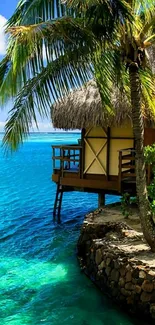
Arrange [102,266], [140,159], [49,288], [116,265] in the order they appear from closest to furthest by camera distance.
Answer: [116,265]
[140,159]
[102,266]
[49,288]

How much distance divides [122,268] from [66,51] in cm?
326

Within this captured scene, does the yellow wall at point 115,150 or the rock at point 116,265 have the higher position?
the yellow wall at point 115,150

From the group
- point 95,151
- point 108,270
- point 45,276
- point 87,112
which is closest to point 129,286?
point 108,270

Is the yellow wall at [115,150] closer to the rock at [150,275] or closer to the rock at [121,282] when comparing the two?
the rock at [121,282]

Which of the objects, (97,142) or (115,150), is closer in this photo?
(115,150)

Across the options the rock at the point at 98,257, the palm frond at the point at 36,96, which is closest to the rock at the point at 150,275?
the rock at the point at 98,257

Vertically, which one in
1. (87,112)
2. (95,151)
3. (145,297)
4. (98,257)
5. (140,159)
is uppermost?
(87,112)

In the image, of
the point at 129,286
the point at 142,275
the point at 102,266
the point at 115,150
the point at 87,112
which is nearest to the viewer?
the point at 142,275

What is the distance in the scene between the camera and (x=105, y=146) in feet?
32.7

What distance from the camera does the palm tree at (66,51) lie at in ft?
15.6

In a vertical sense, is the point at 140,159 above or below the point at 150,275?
above

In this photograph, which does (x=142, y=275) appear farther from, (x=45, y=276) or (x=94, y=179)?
(x=94, y=179)

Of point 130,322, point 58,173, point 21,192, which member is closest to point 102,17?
point 130,322

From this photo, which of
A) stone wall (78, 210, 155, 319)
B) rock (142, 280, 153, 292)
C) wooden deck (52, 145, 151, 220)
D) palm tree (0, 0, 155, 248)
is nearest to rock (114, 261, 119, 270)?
stone wall (78, 210, 155, 319)
